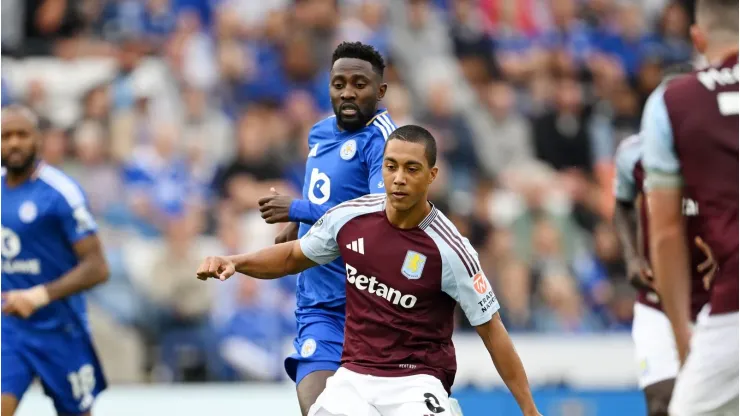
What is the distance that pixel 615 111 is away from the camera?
16.5 meters

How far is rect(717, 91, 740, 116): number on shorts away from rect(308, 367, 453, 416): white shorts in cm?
225

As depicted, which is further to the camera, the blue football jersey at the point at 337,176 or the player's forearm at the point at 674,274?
the blue football jersey at the point at 337,176

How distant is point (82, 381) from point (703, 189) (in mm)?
5398

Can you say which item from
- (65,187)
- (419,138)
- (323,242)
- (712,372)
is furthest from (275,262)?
(65,187)

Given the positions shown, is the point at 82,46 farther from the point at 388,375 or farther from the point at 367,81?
the point at 388,375

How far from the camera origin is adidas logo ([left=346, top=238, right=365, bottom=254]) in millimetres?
6590

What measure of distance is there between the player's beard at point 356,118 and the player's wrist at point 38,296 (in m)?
2.64

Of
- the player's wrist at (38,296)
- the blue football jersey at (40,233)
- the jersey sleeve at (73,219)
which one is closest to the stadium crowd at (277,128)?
the blue football jersey at (40,233)

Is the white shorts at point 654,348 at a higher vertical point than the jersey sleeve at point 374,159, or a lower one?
lower

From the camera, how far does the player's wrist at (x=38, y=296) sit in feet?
28.2

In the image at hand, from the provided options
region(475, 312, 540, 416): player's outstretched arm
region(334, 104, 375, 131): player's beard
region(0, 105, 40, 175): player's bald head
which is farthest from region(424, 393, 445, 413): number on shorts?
region(0, 105, 40, 175): player's bald head

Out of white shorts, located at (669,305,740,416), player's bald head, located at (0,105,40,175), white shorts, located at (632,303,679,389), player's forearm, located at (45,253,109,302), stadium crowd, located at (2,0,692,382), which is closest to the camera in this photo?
white shorts, located at (669,305,740,416)

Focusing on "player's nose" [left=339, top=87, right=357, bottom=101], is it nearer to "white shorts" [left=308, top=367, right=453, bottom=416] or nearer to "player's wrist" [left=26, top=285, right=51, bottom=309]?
"white shorts" [left=308, top=367, right=453, bottom=416]

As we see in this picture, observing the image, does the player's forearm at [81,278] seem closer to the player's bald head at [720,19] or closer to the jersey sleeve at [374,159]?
the jersey sleeve at [374,159]
